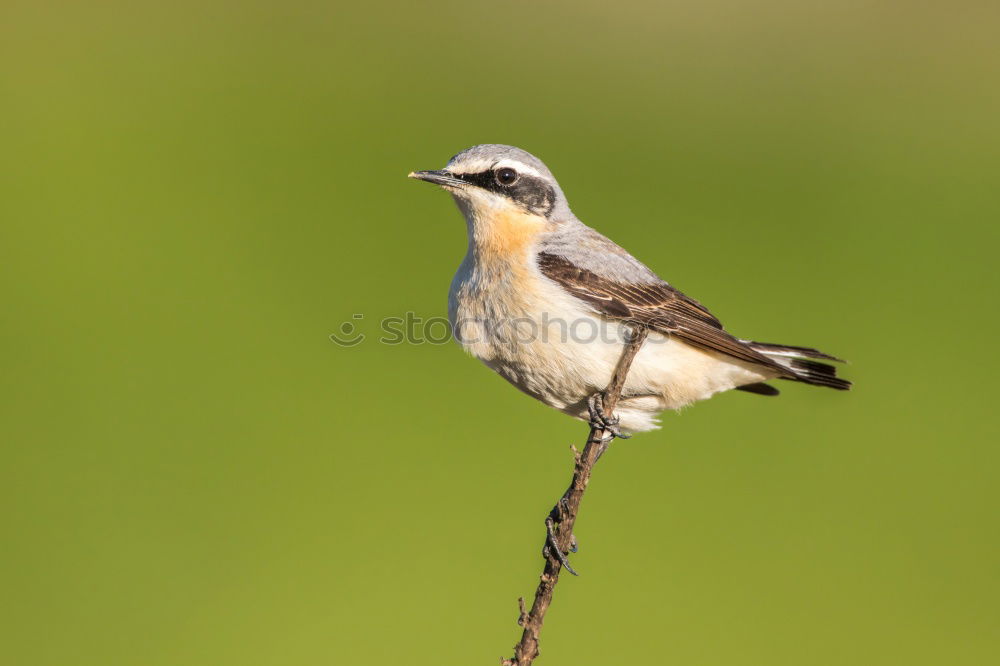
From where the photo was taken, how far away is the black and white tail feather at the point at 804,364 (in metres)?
5.89

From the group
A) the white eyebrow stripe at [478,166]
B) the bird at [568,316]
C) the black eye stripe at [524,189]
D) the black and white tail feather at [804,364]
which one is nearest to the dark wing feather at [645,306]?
the bird at [568,316]

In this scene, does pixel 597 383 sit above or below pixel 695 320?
below

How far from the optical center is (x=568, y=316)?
5121 mm

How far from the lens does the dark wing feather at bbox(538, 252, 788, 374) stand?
17.6ft

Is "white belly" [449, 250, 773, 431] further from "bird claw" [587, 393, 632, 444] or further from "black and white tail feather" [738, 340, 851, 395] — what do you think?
"black and white tail feather" [738, 340, 851, 395]

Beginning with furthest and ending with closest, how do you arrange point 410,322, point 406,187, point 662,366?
point 406,187 < point 410,322 < point 662,366

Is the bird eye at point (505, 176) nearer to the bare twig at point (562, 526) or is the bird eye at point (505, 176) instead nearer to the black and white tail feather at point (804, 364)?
the bare twig at point (562, 526)

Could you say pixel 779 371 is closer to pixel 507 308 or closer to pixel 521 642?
pixel 507 308

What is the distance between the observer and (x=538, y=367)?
503 centimetres

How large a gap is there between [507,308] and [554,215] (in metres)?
1.10

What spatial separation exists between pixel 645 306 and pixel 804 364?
4.55ft

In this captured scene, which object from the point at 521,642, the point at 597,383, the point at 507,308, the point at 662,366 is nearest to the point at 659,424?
the point at 662,366

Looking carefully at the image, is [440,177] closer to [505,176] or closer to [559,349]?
[505,176]

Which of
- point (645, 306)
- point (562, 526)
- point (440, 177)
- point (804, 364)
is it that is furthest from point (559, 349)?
point (804, 364)
